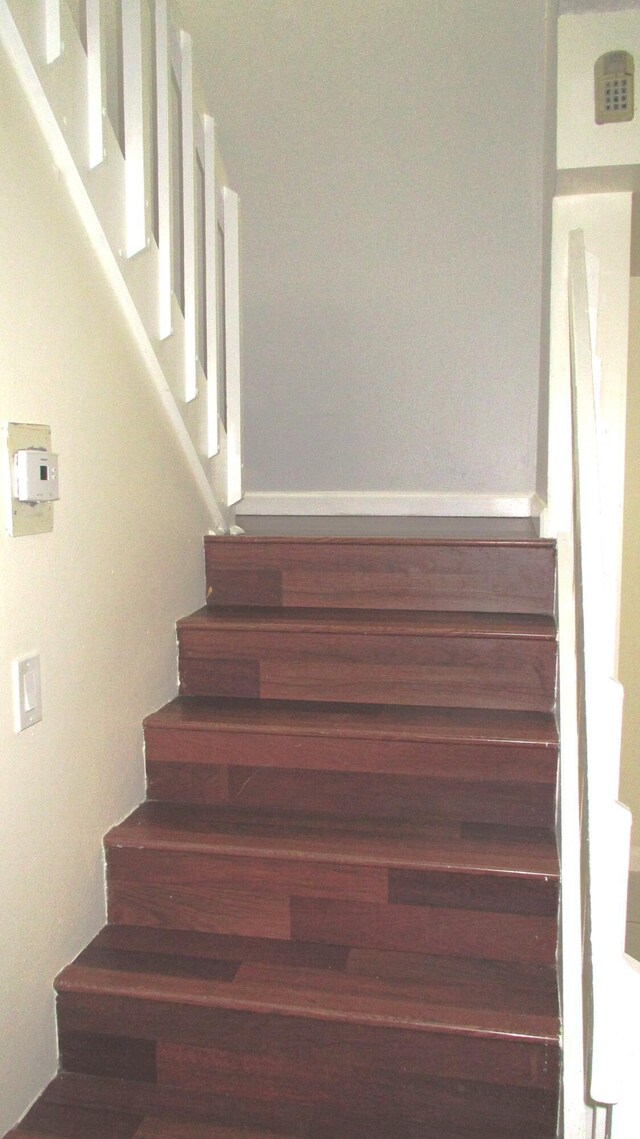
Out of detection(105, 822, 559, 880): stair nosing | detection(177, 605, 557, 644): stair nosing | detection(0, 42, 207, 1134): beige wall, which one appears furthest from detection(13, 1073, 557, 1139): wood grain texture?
detection(177, 605, 557, 644): stair nosing

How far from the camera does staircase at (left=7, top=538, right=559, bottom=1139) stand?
140 cm

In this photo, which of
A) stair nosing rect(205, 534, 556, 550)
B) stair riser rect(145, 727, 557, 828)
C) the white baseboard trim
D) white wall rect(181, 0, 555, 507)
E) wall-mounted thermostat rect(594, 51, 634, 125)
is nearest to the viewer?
stair riser rect(145, 727, 557, 828)

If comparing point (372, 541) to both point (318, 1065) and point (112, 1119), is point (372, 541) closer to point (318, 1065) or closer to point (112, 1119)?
point (318, 1065)

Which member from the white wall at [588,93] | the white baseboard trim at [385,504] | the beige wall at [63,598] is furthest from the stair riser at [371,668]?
the white baseboard trim at [385,504]

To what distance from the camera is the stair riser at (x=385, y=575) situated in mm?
2146

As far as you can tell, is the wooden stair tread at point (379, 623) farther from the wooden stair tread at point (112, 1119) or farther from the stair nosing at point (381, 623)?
the wooden stair tread at point (112, 1119)

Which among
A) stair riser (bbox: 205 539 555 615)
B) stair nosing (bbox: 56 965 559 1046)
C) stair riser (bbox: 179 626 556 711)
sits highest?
stair riser (bbox: 205 539 555 615)

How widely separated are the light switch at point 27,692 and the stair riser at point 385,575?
93cm

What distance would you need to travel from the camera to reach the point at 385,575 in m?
2.22

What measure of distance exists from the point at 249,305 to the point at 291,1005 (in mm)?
2768

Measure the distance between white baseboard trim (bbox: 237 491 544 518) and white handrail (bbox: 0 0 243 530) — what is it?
0.96 m

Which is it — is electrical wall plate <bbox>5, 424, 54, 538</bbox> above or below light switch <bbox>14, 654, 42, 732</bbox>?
above

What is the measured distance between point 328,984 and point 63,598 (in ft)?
2.67

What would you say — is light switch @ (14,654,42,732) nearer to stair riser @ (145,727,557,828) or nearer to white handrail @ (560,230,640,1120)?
stair riser @ (145,727,557,828)
